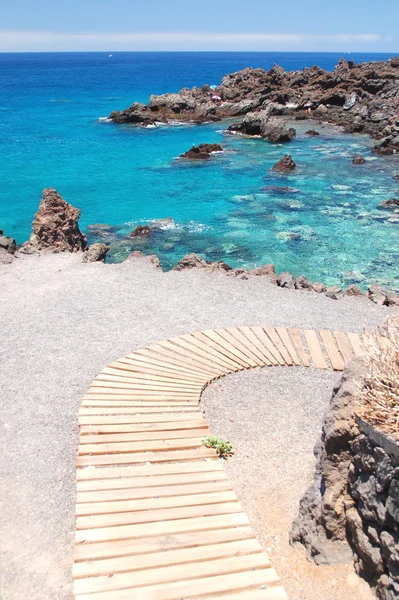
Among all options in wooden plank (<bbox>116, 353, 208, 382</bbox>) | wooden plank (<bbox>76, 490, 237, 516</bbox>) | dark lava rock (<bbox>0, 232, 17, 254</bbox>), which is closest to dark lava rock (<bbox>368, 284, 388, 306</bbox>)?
wooden plank (<bbox>116, 353, 208, 382</bbox>)

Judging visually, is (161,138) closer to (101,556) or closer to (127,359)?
(127,359)

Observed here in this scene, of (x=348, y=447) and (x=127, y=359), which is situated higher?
(x=348, y=447)

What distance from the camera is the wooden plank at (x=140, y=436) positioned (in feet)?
31.2

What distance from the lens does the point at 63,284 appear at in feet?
59.8

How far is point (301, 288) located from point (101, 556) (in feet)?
43.5

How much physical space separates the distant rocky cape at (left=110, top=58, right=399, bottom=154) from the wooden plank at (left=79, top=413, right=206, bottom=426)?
172 ft

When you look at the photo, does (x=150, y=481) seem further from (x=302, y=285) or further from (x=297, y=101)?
(x=297, y=101)

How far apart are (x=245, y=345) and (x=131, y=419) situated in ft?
13.5

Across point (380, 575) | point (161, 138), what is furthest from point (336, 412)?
point (161, 138)

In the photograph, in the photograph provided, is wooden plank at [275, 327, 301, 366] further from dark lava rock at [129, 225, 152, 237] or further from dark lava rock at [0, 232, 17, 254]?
dark lava rock at [129, 225, 152, 237]

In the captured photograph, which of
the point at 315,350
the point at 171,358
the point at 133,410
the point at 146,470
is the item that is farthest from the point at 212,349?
the point at 146,470

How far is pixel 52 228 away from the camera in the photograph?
74.4 ft

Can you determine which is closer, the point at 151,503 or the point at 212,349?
the point at 151,503

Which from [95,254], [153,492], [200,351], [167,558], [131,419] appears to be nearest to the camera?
[167,558]
